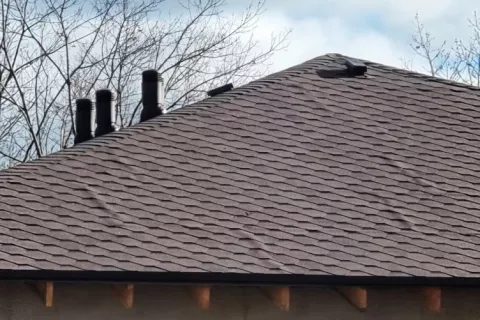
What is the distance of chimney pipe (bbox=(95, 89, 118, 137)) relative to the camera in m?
12.6

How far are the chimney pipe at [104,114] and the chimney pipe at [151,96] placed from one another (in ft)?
1.53

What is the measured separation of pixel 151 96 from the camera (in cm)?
Result: 1236

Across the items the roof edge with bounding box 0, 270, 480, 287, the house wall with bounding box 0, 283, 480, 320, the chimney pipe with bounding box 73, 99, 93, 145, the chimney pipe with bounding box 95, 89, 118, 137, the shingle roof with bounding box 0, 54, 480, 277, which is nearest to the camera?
the roof edge with bounding box 0, 270, 480, 287

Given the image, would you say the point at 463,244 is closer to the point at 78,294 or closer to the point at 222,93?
the point at 78,294

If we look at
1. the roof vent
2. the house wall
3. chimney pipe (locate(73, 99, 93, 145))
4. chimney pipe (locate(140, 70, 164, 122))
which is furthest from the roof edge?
chimney pipe (locate(73, 99, 93, 145))

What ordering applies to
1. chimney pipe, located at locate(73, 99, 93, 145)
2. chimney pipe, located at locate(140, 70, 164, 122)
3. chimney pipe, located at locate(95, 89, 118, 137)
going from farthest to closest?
chimney pipe, located at locate(73, 99, 93, 145) < chimney pipe, located at locate(95, 89, 118, 137) < chimney pipe, located at locate(140, 70, 164, 122)

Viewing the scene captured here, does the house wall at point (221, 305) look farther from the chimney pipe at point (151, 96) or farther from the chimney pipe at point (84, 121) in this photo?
the chimney pipe at point (84, 121)

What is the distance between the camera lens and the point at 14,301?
25.1ft

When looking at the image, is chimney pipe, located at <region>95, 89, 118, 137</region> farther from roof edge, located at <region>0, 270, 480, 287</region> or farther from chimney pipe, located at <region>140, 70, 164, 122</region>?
roof edge, located at <region>0, 270, 480, 287</region>

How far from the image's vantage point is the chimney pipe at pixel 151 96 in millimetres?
12188

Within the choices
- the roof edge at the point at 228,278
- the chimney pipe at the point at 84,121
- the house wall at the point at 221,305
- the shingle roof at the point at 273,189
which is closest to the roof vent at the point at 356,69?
the shingle roof at the point at 273,189

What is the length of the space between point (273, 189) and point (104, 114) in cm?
413

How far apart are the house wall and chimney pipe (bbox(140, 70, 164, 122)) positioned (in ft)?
14.5

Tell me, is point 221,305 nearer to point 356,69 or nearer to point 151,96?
point 151,96
